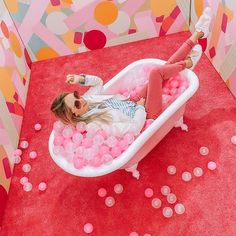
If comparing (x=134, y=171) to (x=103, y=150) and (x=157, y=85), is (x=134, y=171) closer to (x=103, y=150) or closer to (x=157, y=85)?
(x=103, y=150)

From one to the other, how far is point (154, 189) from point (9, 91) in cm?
124

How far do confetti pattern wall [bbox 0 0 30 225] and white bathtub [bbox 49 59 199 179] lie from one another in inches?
17.7

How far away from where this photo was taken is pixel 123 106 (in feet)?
7.91

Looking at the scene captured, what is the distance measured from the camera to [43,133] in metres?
2.86

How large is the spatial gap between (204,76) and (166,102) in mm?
609

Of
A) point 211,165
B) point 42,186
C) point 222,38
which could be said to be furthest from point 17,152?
point 222,38

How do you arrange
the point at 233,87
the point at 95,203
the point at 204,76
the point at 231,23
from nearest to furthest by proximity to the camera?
the point at 95,203
the point at 231,23
the point at 233,87
the point at 204,76

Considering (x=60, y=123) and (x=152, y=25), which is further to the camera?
(x=152, y=25)

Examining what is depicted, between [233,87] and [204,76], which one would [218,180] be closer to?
[233,87]

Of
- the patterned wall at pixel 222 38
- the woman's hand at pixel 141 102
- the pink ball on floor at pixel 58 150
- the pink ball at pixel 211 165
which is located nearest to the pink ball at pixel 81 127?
the pink ball on floor at pixel 58 150

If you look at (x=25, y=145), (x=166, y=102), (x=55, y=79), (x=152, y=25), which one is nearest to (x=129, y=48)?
(x=152, y=25)

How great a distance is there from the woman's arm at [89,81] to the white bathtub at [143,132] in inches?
4.7

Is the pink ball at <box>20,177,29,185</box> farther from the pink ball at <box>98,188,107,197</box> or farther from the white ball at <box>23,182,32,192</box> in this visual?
the pink ball at <box>98,188,107,197</box>

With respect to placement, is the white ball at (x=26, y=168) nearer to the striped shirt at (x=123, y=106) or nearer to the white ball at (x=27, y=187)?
the white ball at (x=27, y=187)
